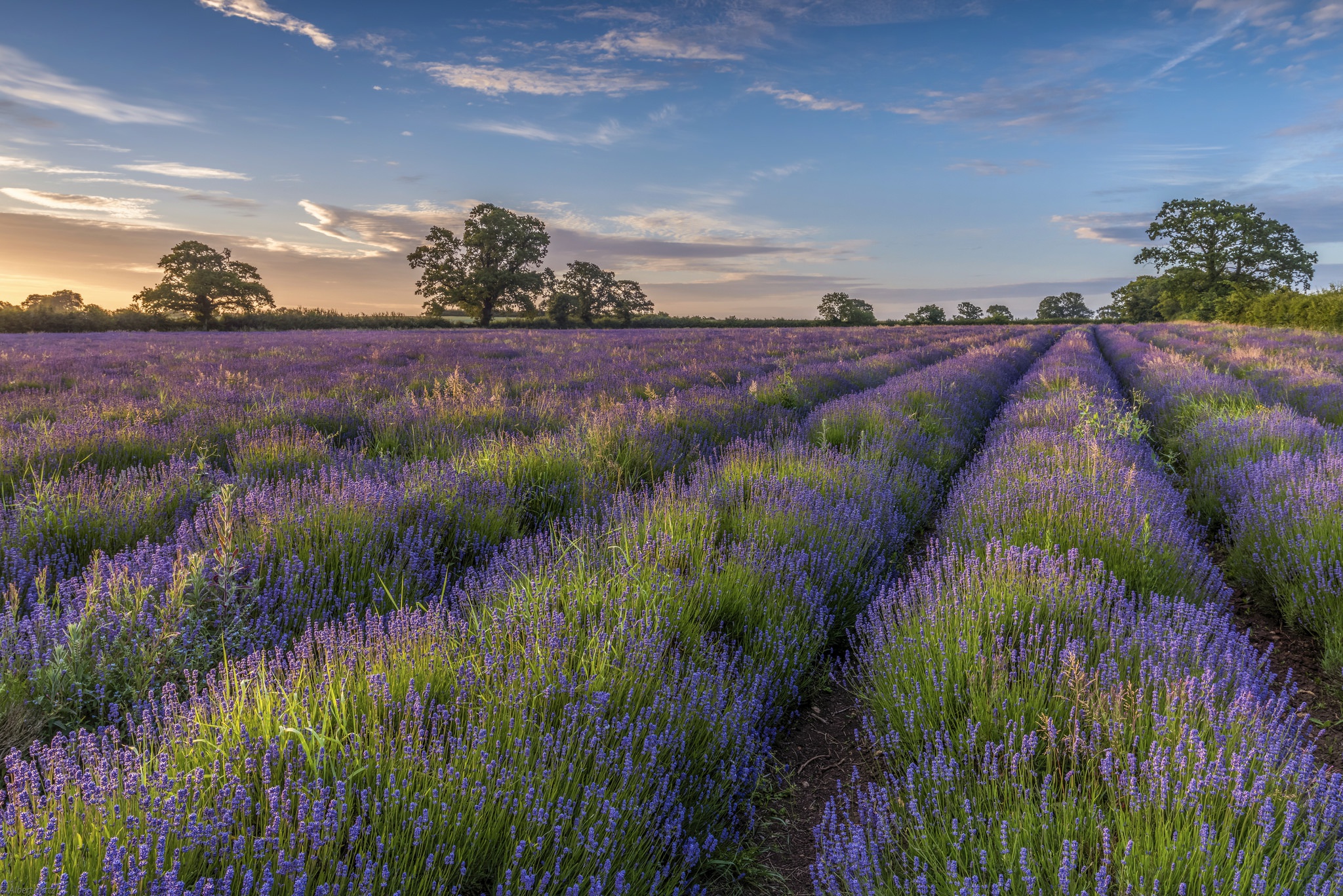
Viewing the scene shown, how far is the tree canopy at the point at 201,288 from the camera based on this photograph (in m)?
40.9

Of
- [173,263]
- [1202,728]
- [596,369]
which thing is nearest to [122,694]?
[1202,728]

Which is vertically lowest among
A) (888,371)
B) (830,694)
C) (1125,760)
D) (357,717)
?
(830,694)

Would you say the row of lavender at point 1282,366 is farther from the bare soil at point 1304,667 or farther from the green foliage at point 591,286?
the green foliage at point 591,286

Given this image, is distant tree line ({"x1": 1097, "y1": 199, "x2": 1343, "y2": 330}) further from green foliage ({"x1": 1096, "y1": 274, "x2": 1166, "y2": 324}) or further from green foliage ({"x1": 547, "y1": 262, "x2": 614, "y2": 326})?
green foliage ({"x1": 547, "y1": 262, "x2": 614, "y2": 326})

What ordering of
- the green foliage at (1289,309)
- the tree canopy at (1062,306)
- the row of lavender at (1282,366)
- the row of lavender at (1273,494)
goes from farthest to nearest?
the tree canopy at (1062,306) → the green foliage at (1289,309) → the row of lavender at (1282,366) → the row of lavender at (1273,494)

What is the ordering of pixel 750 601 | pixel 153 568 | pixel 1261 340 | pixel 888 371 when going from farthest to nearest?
pixel 1261 340 → pixel 888 371 → pixel 750 601 → pixel 153 568

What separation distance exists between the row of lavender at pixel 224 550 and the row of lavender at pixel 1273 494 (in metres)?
4.17

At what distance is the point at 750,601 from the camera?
3000 mm

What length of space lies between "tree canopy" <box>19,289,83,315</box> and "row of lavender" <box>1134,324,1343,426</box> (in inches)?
1868

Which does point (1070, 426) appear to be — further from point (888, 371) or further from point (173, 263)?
point (173, 263)

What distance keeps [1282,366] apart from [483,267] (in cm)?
4433

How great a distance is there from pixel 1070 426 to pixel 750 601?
5236 millimetres

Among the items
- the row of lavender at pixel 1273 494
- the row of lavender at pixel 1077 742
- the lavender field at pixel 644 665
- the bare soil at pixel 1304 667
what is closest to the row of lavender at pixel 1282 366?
the row of lavender at pixel 1273 494

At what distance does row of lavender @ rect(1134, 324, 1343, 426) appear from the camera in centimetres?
889
